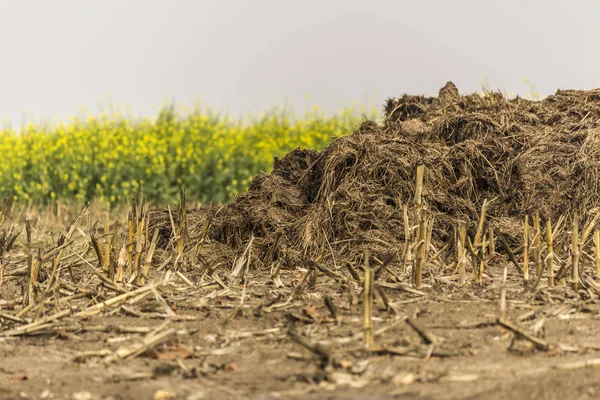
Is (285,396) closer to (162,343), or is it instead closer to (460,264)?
(162,343)

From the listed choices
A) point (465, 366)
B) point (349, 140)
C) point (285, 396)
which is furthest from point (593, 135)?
point (285, 396)

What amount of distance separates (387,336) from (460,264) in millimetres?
1488

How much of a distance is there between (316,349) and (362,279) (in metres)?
1.94

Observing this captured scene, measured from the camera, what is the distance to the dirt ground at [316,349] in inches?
142

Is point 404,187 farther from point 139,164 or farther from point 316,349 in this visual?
point 139,164

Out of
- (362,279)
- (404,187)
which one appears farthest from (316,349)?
(404,187)

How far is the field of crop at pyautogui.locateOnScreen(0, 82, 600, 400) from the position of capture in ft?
12.6

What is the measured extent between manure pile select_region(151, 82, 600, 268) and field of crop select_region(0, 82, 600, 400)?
2 cm

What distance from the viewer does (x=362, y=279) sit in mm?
5730

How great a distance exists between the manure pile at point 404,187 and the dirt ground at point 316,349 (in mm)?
1669

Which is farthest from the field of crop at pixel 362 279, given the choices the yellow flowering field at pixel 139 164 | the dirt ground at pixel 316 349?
the yellow flowering field at pixel 139 164

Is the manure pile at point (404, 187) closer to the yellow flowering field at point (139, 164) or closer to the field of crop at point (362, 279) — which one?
the field of crop at point (362, 279)

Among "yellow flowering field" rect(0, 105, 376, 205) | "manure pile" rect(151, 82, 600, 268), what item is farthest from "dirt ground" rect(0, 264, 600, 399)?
"yellow flowering field" rect(0, 105, 376, 205)

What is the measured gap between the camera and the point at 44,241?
32.1 ft
